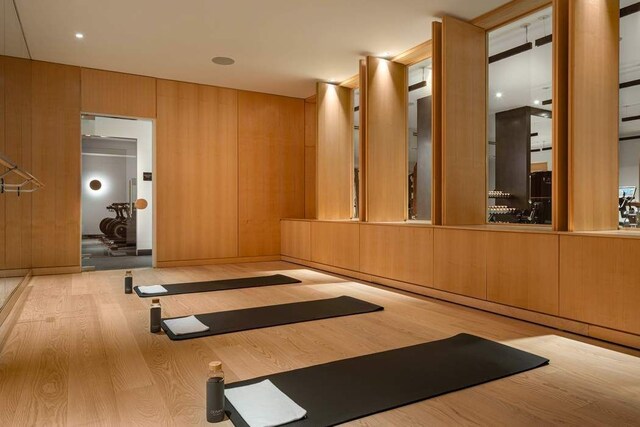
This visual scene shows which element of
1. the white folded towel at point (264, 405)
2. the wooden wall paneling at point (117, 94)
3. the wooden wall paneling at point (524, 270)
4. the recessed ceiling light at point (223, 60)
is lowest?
the white folded towel at point (264, 405)

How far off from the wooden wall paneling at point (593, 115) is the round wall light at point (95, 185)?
8311 mm

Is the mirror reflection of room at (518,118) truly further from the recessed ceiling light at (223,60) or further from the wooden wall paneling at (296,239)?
the recessed ceiling light at (223,60)

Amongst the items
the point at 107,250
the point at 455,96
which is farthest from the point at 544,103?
the point at 107,250

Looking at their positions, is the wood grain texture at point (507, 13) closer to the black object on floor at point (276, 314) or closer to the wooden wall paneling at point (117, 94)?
the black object on floor at point (276, 314)

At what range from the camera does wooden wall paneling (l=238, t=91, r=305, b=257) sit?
286 inches

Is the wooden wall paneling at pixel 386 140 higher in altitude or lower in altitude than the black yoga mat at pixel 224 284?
higher

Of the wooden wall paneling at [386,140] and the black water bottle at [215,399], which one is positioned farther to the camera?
the wooden wall paneling at [386,140]

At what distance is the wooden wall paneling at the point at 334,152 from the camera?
6.88m

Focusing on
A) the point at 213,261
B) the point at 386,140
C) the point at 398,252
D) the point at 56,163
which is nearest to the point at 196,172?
the point at 213,261

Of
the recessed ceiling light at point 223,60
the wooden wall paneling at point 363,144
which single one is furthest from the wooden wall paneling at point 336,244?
the recessed ceiling light at point 223,60

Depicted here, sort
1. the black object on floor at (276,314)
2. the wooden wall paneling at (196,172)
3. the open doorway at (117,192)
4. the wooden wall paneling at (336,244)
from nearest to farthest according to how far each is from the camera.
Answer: the black object on floor at (276,314)
the wooden wall paneling at (336,244)
the wooden wall paneling at (196,172)
the open doorway at (117,192)

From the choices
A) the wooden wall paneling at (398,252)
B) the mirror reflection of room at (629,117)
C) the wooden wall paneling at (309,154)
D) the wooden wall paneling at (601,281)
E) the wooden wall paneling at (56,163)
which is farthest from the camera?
the wooden wall paneling at (309,154)

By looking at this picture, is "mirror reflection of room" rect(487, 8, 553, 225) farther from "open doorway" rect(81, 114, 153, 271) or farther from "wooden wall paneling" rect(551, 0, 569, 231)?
"open doorway" rect(81, 114, 153, 271)

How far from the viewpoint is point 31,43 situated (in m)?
5.20
